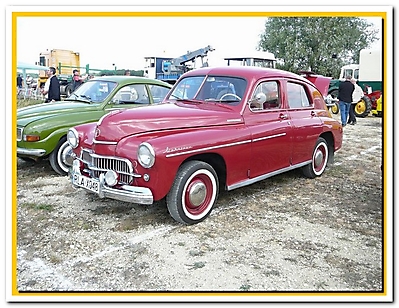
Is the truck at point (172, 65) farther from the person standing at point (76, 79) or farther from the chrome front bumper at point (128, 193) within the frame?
Result: the chrome front bumper at point (128, 193)

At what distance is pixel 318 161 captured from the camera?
20.6ft

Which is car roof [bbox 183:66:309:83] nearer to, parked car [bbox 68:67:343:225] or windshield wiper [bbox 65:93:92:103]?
parked car [bbox 68:67:343:225]

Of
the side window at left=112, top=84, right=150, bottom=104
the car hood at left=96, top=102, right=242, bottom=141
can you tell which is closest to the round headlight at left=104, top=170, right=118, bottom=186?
the car hood at left=96, top=102, right=242, bottom=141

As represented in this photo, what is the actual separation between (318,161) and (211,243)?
120 inches

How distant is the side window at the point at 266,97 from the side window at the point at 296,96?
282 millimetres

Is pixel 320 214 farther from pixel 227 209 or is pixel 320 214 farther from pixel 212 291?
pixel 212 291

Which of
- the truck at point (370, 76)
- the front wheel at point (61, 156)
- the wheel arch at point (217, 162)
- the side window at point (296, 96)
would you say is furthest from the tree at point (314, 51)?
the wheel arch at point (217, 162)

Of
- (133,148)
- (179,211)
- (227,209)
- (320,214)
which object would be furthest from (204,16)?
(320,214)

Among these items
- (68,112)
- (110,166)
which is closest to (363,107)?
(68,112)

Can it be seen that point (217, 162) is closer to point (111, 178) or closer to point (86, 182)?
point (111, 178)

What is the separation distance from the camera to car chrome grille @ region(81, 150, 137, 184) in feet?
13.2

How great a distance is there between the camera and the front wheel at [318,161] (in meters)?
6.13

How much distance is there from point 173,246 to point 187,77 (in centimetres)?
257

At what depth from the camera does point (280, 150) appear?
522 centimetres
